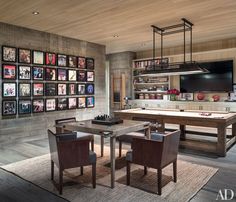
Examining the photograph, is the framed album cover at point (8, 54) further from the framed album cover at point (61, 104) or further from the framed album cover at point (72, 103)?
the framed album cover at point (72, 103)

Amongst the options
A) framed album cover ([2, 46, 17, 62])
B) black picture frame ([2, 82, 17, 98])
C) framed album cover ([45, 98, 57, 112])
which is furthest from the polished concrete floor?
framed album cover ([2, 46, 17, 62])

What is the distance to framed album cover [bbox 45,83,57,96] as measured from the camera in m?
5.82

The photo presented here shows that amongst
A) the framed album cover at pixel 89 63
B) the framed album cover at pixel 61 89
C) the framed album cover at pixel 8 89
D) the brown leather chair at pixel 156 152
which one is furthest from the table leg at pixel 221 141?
the framed album cover at pixel 8 89

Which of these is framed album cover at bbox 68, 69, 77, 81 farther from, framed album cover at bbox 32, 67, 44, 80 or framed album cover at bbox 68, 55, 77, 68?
framed album cover at bbox 32, 67, 44, 80

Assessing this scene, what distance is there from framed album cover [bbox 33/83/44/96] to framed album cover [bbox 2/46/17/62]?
814 millimetres

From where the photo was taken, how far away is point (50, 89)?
5.89 metres

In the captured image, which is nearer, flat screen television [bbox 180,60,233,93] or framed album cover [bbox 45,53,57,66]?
framed album cover [bbox 45,53,57,66]

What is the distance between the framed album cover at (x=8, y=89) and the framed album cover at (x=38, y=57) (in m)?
0.81

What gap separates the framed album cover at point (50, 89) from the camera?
229 inches

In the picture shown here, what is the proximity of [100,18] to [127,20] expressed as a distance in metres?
0.59

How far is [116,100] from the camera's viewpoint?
9023 millimetres

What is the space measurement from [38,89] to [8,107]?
0.87 meters

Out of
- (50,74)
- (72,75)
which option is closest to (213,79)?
(72,75)

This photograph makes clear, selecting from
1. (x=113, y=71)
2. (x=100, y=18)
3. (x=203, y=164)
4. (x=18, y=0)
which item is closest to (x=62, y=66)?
(x=100, y=18)
